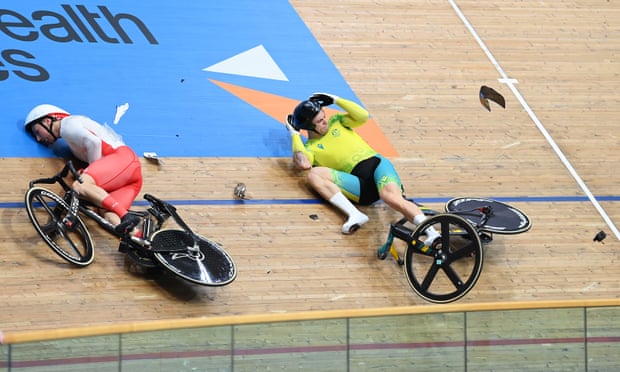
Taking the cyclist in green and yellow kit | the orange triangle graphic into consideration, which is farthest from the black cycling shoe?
the orange triangle graphic

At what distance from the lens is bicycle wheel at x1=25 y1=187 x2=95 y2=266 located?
21.3 feet

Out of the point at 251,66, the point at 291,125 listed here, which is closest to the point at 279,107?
the point at 251,66

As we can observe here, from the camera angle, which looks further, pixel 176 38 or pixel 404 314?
pixel 176 38

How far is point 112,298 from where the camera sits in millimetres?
6426

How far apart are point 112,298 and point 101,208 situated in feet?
2.37

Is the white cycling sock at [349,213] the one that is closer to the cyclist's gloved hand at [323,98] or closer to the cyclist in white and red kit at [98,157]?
the cyclist's gloved hand at [323,98]

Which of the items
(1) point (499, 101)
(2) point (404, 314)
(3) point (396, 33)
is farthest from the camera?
(3) point (396, 33)

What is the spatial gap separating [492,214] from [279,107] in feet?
6.79

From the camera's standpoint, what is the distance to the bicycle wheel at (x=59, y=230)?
256 inches

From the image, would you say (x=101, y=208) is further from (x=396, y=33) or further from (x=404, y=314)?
(x=396, y=33)

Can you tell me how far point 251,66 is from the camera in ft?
28.3

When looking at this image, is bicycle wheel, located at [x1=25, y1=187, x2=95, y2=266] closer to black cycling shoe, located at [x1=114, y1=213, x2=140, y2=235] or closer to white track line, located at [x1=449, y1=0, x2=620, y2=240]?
black cycling shoe, located at [x1=114, y1=213, x2=140, y2=235]

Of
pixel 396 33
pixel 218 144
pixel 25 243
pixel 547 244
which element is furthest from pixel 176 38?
pixel 547 244

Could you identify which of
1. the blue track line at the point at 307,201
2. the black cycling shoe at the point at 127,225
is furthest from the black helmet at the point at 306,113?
→ the black cycling shoe at the point at 127,225
